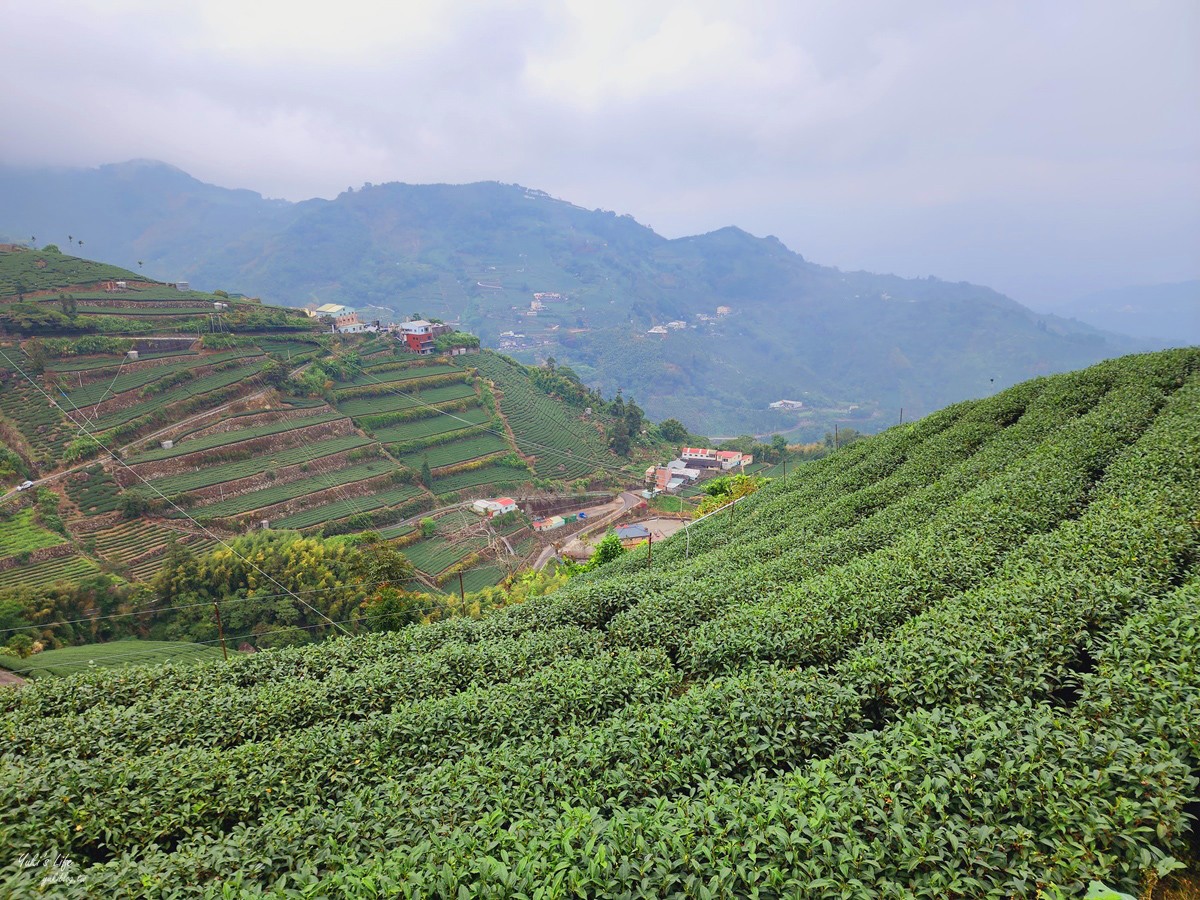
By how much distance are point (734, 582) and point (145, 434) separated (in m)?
41.0

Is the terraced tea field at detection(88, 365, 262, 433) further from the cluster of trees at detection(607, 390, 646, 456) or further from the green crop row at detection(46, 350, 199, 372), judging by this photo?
the cluster of trees at detection(607, 390, 646, 456)

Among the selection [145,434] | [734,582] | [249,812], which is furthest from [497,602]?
[145,434]

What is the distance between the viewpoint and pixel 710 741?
4.54m

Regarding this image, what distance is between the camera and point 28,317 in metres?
37.6

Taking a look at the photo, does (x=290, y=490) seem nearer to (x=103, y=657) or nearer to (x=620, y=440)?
(x=103, y=657)

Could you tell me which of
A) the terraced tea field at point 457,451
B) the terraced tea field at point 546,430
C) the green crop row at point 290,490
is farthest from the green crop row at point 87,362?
the terraced tea field at point 546,430

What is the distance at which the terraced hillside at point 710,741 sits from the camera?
10.1 ft

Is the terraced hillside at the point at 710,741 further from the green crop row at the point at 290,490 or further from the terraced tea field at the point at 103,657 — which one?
the green crop row at the point at 290,490

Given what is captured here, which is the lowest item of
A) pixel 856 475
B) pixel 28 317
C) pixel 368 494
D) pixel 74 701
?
pixel 368 494

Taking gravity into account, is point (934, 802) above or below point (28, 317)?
below

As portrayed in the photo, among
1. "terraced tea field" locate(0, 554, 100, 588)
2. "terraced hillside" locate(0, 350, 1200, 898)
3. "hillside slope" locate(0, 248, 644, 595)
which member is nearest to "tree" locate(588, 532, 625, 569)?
"terraced hillside" locate(0, 350, 1200, 898)

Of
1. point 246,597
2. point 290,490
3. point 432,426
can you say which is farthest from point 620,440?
point 246,597

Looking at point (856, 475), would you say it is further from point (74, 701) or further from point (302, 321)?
point (302, 321)

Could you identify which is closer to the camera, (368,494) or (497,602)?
(497,602)
